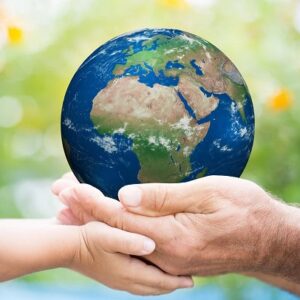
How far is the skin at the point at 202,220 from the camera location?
220 cm

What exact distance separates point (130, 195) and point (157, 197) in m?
0.08

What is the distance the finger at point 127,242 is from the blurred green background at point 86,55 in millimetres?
3004

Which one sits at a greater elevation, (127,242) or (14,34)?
(14,34)

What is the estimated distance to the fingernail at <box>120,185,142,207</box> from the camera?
214 centimetres

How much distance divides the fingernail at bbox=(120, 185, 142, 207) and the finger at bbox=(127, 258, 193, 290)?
29cm

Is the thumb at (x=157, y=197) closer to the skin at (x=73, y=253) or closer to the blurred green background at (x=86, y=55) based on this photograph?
the skin at (x=73, y=253)

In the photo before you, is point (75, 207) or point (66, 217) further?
point (66, 217)

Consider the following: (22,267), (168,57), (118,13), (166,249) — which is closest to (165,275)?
(166,249)

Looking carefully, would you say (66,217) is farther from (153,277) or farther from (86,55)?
(86,55)

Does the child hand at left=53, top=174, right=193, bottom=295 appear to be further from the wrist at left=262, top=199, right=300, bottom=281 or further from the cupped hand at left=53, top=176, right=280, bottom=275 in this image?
the wrist at left=262, top=199, right=300, bottom=281

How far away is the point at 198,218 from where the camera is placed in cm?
226

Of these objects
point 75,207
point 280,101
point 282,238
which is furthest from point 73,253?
point 280,101

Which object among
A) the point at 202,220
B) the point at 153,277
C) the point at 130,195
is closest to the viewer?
the point at 130,195

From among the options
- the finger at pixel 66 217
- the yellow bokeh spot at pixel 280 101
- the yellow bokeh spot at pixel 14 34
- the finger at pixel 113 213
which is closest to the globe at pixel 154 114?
the finger at pixel 113 213
